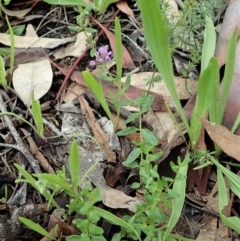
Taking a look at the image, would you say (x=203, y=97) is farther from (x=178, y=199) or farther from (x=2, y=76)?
(x=2, y=76)

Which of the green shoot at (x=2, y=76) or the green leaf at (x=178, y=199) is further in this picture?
the green shoot at (x=2, y=76)

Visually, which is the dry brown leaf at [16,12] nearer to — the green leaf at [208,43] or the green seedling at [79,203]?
the green leaf at [208,43]

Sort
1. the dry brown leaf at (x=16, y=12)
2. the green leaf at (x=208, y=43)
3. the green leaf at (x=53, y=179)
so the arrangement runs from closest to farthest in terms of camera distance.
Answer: the green leaf at (x=53, y=179) < the green leaf at (x=208, y=43) < the dry brown leaf at (x=16, y=12)

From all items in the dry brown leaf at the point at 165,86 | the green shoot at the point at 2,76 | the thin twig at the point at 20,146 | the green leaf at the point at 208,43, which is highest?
the green leaf at the point at 208,43

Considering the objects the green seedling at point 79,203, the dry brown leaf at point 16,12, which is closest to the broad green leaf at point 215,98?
the green seedling at point 79,203

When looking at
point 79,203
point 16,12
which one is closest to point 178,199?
point 79,203
